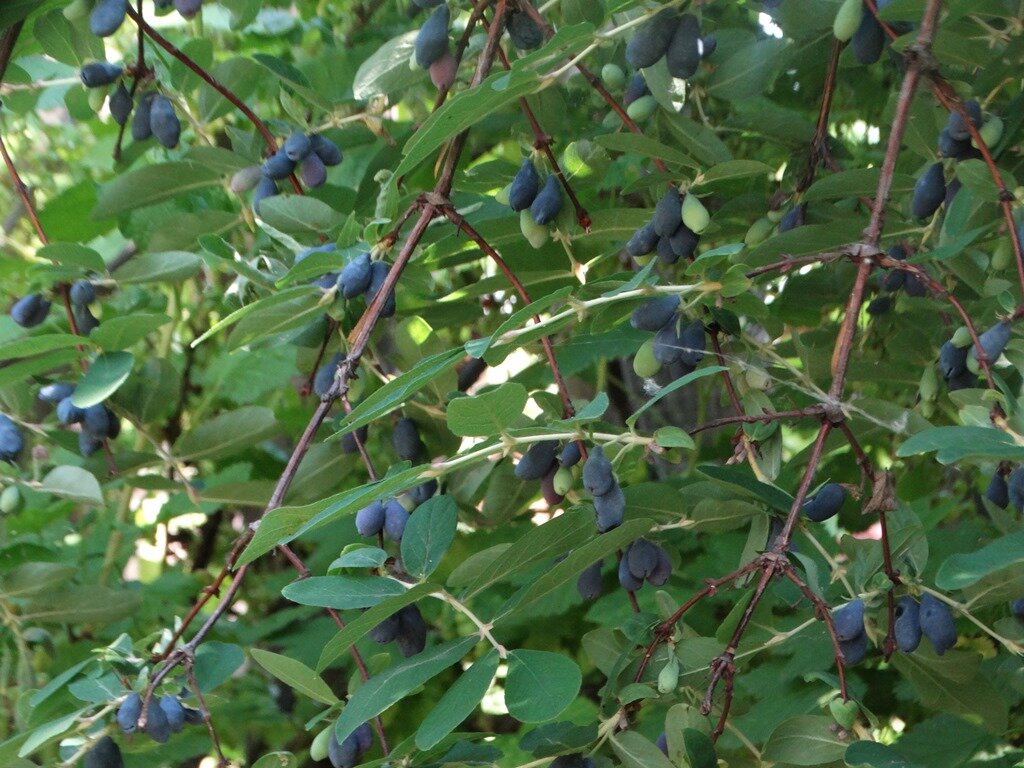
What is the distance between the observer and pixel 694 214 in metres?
1.12

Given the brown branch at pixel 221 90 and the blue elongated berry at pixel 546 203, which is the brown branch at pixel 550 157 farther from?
the brown branch at pixel 221 90

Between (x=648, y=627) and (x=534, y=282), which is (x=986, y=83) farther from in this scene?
(x=648, y=627)

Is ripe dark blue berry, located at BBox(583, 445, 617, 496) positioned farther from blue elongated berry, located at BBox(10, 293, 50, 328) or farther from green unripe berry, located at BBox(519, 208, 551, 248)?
blue elongated berry, located at BBox(10, 293, 50, 328)

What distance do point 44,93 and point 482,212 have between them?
0.77 meters

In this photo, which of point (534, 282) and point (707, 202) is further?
point (707, 202)

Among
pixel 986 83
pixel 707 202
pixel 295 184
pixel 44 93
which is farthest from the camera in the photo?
pixel 707 202

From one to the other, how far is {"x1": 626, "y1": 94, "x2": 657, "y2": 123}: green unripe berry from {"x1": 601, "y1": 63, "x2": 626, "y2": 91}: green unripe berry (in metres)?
0.11

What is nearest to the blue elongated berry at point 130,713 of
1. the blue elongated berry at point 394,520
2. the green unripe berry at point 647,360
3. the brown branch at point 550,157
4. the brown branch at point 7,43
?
the blue elongated berry at point 394,520

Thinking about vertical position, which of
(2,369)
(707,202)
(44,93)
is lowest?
(707,202)

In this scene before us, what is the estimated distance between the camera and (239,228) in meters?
1.51

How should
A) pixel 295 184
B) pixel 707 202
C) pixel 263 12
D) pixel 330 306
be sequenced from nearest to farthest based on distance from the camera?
1. pixel 330 306
2. pixel 295 184
3. pixel 707 202
4. pixel 263 12

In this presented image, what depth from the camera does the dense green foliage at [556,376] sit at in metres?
0.95

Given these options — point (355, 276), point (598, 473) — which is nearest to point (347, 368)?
point (355, 276)

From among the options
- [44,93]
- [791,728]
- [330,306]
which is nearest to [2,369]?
[330,306]
